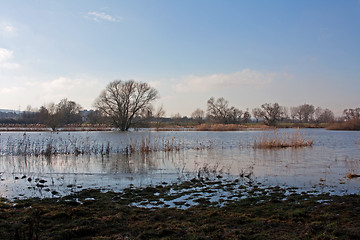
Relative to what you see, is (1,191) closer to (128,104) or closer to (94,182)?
(94,182)

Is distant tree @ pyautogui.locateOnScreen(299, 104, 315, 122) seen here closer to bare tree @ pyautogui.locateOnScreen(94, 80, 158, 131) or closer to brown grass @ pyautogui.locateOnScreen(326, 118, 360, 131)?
brown grass @ pyautogui.locateOnScreen(326, 118, 360, 131)

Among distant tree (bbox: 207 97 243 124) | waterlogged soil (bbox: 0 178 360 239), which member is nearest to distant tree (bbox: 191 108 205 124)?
distant tree (bbox: 207 97 243 124)

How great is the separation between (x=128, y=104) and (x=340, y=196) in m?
46.3

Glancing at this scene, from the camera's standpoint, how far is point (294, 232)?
16.7ft

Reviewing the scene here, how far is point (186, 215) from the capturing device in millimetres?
6289

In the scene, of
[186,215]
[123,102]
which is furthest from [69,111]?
[186,215]

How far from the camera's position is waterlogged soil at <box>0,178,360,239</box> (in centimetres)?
500

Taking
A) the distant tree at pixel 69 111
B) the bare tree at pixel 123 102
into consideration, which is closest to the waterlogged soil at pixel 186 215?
the bare tree at pixel 123 102

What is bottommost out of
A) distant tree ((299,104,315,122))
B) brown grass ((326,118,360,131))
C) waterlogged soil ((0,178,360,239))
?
waterlogged soil ((0,178,360,239))

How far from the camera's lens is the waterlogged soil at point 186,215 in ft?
16.4

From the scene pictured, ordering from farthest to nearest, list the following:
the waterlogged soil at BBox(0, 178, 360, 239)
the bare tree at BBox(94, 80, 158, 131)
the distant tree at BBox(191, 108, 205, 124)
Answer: the distant tree at BBox(191, 108, 205, 124) → the bare tree at BBox(94, 80, 158, 131) → the waterlogged soil at BBox(0, 178, 360, 239)

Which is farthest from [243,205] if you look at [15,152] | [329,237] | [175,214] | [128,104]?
[128,104]

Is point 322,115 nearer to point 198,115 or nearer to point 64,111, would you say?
point 198,115

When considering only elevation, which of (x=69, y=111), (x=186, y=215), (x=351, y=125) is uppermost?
(x=69, y=111)
